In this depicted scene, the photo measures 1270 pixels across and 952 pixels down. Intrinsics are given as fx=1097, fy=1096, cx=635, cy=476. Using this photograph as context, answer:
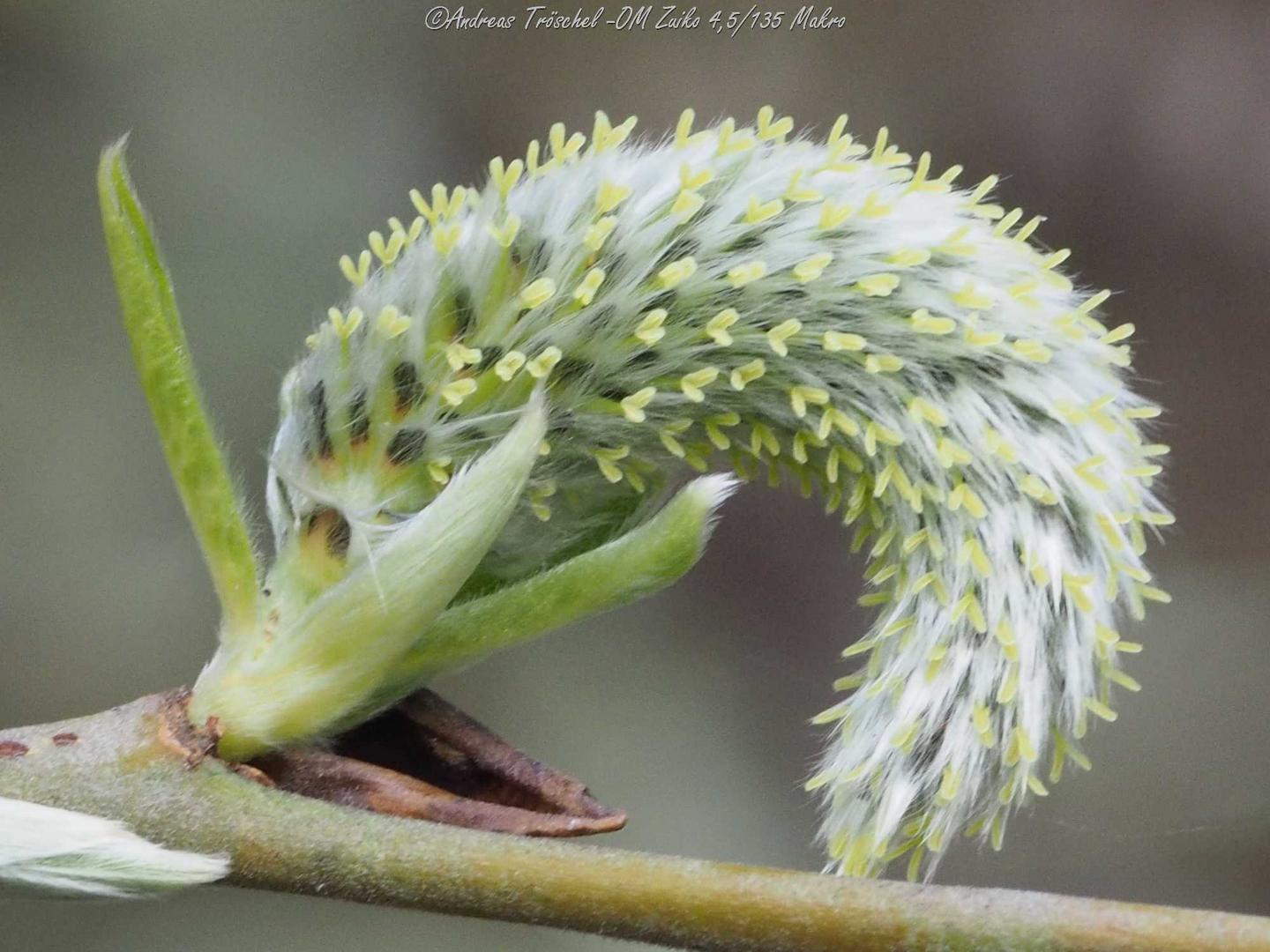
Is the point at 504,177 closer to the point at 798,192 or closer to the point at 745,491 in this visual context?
the point at 798,192

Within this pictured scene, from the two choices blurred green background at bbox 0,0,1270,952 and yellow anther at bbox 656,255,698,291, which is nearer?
yellow anther at bbox 656,255,698,291

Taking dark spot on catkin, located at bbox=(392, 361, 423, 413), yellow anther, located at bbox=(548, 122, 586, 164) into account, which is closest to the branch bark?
dark spot on catkin, located at bbox=(392, 361, 423, 413)

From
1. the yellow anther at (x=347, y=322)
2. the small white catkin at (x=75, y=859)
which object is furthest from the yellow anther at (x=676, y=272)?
the small white catkin at (x=75, y=859)

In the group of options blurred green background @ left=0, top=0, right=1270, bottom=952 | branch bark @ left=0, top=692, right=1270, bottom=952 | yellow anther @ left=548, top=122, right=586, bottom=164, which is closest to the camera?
branch bark @ left=0, top=692, right=1270, bottom=952

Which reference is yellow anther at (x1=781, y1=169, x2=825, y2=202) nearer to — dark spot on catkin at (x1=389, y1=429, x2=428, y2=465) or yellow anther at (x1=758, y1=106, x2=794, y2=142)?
yellow anther at (x1=758, y1=106, x2=794, y2=142)

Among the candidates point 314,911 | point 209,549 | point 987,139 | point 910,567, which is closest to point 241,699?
point 209,549

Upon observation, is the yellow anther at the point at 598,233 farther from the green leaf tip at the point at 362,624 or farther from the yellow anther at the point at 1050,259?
the yellow anther at the point at 1050,259
